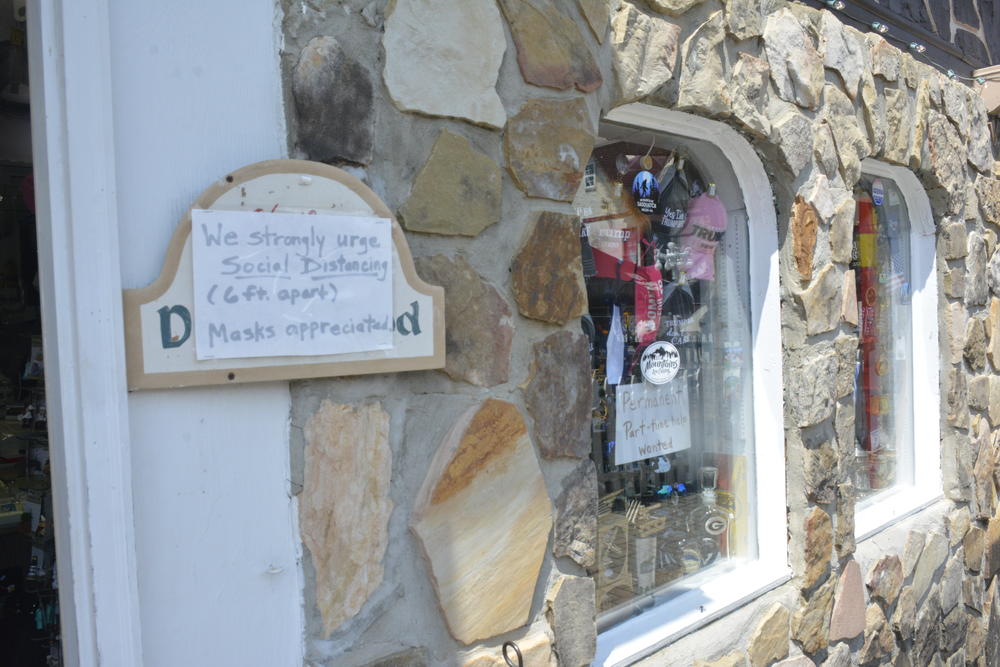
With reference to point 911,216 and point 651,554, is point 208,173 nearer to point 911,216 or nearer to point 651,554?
point 651,554

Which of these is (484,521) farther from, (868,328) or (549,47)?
(868,328)

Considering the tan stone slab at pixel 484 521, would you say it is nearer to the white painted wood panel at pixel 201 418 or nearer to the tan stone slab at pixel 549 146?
the white painted wood panel at pixel 201 418

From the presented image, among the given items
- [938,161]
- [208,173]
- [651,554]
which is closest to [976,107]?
[938,161]

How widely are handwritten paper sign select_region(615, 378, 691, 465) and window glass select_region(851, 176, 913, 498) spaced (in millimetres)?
1227

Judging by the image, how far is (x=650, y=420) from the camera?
241 cm

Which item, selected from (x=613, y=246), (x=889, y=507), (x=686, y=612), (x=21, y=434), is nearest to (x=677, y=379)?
(x=613, y=246)

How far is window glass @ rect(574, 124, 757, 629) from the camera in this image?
2.28 m

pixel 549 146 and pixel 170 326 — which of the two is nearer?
pixel 170 326

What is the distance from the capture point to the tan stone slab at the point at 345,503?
1.31 m

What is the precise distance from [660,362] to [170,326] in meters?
1.66

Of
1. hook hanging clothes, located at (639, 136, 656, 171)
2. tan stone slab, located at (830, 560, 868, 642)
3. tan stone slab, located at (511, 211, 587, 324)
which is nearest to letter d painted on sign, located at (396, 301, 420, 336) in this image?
tan stone slab, located at (511, 211, 587, 324)

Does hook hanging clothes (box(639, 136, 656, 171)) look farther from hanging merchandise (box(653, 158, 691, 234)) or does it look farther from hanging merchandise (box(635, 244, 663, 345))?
hanging merchandise (box(635, 244, 663, 345))

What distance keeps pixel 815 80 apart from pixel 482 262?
1.66 m

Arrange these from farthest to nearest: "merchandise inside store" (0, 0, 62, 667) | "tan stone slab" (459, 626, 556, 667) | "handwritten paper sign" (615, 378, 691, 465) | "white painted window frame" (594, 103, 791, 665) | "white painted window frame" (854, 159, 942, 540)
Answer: "white painted window frame" (854, 159, 942, 540)
"merchandise inside store" (0, 0, 62, 667)
"white painted window frame" (594, 103, 791, 665)
"handwritten paper sign" (615, 378, 691, 465)
"tan stone slab" (459, 626, 556, 667)
